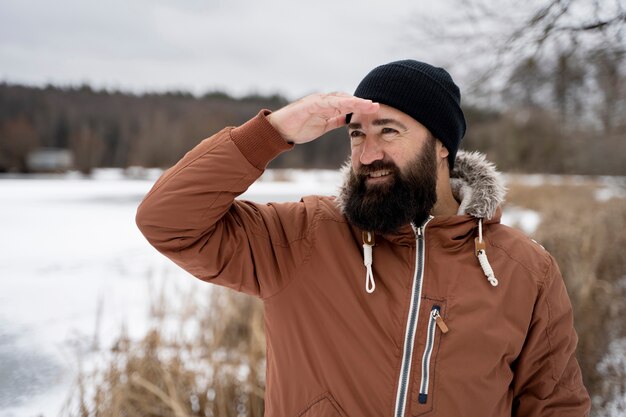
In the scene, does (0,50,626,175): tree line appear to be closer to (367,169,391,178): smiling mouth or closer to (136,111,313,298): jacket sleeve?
(367,169,391,178): smiling mouth

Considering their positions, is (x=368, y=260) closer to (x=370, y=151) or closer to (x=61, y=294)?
(x=370, y=151)

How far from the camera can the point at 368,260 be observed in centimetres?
154

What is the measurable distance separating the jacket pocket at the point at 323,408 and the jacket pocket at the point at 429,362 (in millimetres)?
240

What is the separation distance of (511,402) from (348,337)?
652 millimetres

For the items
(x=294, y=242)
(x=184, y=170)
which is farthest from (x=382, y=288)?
(x=184, y=170)

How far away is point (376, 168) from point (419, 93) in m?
0.35

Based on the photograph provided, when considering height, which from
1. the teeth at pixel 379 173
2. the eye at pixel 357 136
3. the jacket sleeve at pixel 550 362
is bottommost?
the jacket sleeve at pixel 550 362

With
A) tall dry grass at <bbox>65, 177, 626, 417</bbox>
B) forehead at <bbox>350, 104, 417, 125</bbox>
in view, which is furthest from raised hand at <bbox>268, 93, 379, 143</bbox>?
tall dry grass at <bbox>65, 177, 626, 417</bbox>

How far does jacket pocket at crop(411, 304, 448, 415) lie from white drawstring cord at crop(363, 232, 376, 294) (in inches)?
8.2

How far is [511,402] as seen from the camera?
161cm

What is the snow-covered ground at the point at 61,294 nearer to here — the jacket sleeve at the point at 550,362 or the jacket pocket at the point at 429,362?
the jacket pocket at the point at 429,362

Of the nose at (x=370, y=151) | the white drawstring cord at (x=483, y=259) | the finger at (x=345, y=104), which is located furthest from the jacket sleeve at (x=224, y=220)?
the white drawstring cord at (x=483, y=259)

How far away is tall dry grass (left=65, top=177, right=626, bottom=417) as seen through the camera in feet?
9.04

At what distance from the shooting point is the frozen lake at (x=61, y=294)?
3402mm
